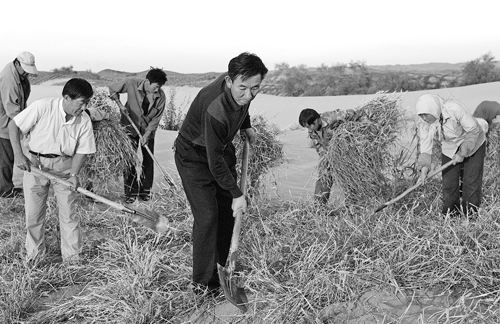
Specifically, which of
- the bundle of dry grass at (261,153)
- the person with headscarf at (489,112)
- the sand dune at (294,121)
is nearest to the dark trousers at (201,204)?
the bundle of dry grass at (261,153)

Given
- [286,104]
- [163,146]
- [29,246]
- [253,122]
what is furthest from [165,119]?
[29,246]

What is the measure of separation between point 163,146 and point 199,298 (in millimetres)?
6576

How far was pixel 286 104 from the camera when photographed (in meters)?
18.5

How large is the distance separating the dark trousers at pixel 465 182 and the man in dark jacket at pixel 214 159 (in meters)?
2.35

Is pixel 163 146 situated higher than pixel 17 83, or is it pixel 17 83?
pixel 17 83

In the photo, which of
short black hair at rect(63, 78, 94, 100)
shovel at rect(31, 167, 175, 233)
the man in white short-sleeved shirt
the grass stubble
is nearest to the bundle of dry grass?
the grass stubble

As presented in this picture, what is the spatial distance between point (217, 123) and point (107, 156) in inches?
113

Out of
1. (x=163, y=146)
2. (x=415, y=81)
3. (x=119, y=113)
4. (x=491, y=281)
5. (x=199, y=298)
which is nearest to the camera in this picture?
(x=491, y=281)

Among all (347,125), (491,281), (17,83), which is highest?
(17,83)

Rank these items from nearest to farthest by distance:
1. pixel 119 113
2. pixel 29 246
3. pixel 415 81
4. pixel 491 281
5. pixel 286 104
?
pixel 491 281 < pixel 29 246 < pixel 119 113 < pixel 286 104 < pixel 415 81

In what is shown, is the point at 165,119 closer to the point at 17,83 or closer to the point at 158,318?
the point at 17,83

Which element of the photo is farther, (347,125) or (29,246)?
(347,125)

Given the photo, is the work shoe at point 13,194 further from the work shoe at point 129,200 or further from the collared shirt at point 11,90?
the work shoe at point 129,200

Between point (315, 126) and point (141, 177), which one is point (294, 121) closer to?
point (141, 177)
